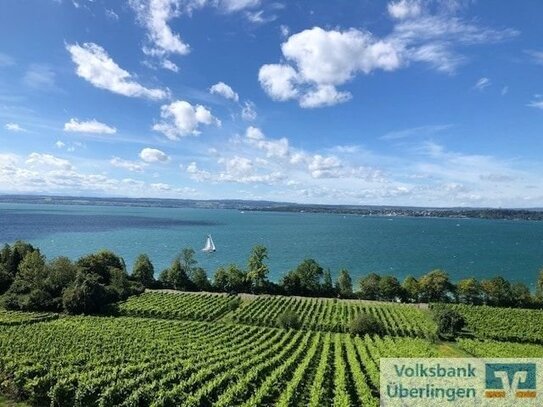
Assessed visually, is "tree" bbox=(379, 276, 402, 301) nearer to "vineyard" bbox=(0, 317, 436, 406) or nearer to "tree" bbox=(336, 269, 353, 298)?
"tree" bbox=(336, 269, 353, 298)

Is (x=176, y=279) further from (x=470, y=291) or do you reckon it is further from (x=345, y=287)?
(x=470, y=291)

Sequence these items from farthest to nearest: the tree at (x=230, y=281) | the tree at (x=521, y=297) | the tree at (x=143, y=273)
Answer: the tree at (x=143, y=273), the tree at (x=230, y=281), the tree at (x=521, y=297)

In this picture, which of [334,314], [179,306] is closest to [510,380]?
[334,314]

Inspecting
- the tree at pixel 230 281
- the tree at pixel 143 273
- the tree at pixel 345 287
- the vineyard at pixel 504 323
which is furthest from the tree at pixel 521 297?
the tree at pixel 143 273

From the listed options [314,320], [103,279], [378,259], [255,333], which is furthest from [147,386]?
[378,259]

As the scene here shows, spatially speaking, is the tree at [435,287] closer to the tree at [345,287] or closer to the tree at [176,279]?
the tree at [345,287]

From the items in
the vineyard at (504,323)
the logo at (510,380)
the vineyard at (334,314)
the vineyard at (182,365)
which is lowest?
the vineyard at (334,314)

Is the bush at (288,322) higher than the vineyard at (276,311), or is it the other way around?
the bush at (288,322)
